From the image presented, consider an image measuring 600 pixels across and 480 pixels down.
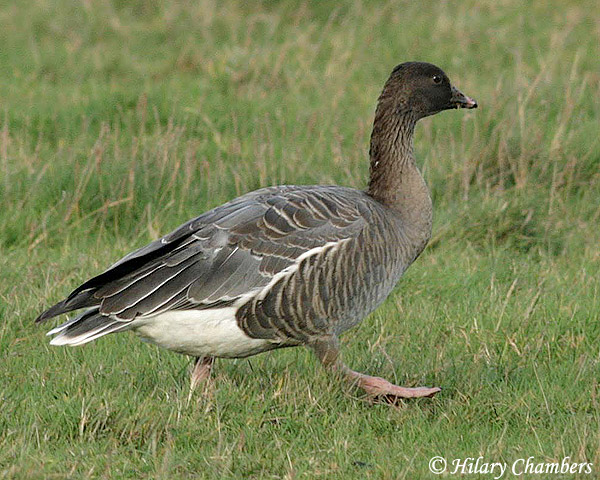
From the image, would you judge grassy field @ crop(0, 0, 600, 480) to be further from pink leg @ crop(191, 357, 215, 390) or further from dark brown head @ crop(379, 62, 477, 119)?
dark brown head @ crop(379, 62, 477, 119)

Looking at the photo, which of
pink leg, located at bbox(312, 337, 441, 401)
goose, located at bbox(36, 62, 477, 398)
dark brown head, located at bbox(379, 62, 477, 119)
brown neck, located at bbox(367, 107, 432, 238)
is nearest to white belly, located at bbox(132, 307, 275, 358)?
goose, located at bbox(36, 62, 477, 398)

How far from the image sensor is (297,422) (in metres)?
4.69

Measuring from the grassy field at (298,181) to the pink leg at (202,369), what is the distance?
0.28ft

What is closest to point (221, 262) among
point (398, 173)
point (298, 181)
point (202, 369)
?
point (202, 369)

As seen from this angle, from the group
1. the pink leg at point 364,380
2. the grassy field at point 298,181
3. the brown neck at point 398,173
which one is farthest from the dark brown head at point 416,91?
the pink leg at point 364,380

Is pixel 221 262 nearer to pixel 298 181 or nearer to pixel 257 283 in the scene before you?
pixel 257 283

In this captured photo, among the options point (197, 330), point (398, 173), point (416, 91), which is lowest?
point (197, 330)

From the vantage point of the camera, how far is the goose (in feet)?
15.9

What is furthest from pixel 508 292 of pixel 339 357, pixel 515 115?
pixel 515 115

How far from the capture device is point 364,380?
4.96m

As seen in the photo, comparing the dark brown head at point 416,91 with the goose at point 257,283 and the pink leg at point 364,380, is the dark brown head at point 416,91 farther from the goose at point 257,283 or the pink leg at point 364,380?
the pink leg at point 364,380

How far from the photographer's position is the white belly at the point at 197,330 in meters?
4.86

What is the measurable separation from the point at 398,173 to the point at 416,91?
1.68 ft

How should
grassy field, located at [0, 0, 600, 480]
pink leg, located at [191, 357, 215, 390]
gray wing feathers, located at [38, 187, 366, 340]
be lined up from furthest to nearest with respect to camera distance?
pink leg, located at [191, 357, 215, 390] < gray wing feathers, located at [38, 187, 366, 340] < grassy field, located at [0, 0, 600, 480]
